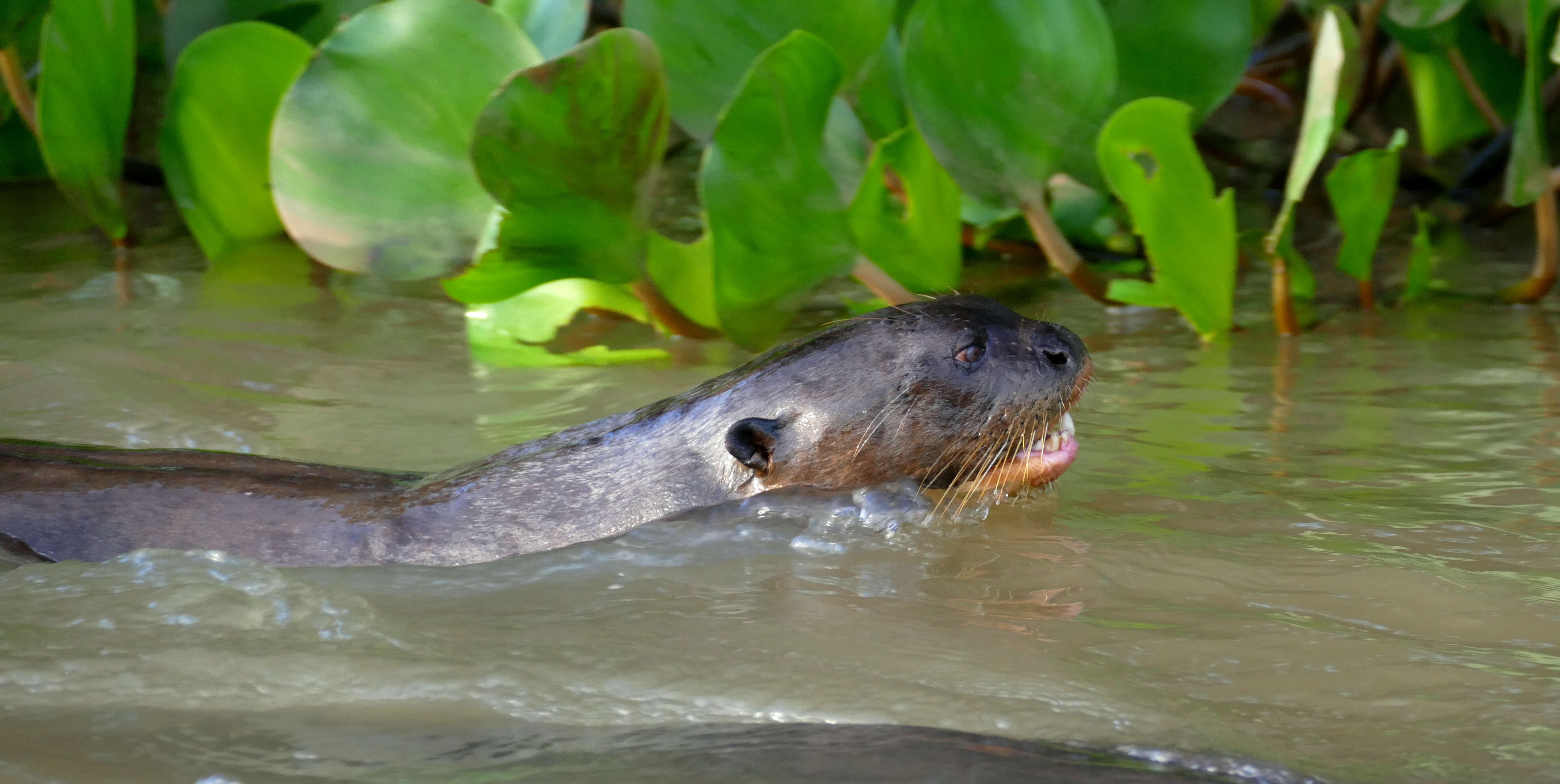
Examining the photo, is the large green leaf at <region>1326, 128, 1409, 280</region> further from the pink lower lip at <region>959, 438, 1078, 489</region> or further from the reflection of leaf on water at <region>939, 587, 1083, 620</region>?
the reflection of leaf on water at <region>939, 587, 1083, 620</region>

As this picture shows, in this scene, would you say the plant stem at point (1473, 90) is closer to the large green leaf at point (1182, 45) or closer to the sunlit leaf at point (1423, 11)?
the sunlit leaf at point (1423, 11)

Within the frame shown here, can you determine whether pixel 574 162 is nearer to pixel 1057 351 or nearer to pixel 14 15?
pixel 1057 351

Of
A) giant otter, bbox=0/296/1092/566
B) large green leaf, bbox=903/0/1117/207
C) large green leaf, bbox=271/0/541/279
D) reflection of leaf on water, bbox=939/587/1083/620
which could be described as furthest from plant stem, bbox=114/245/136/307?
reflection of leaf on water, bbox=939/587/1083/620

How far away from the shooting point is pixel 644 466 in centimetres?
257

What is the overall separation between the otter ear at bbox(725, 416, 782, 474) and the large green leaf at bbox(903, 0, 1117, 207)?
1281mm

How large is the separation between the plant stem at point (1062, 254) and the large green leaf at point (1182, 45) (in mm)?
437

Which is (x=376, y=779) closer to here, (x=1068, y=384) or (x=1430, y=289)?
(x=1068, y=384)

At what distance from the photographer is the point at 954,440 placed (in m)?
2.67

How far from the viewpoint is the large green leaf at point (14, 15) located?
13.2ft

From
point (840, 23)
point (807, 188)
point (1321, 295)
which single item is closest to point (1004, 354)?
point (807, 188)

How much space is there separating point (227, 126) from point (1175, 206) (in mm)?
2755

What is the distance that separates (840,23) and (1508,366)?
1.82 m

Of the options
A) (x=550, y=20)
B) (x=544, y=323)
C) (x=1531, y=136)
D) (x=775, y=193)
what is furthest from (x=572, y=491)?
(x=1531, y=136)

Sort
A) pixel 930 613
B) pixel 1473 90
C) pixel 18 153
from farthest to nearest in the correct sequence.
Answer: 1. pixel 18 153
2. pixel 1473 90
3. pixel 930 613
